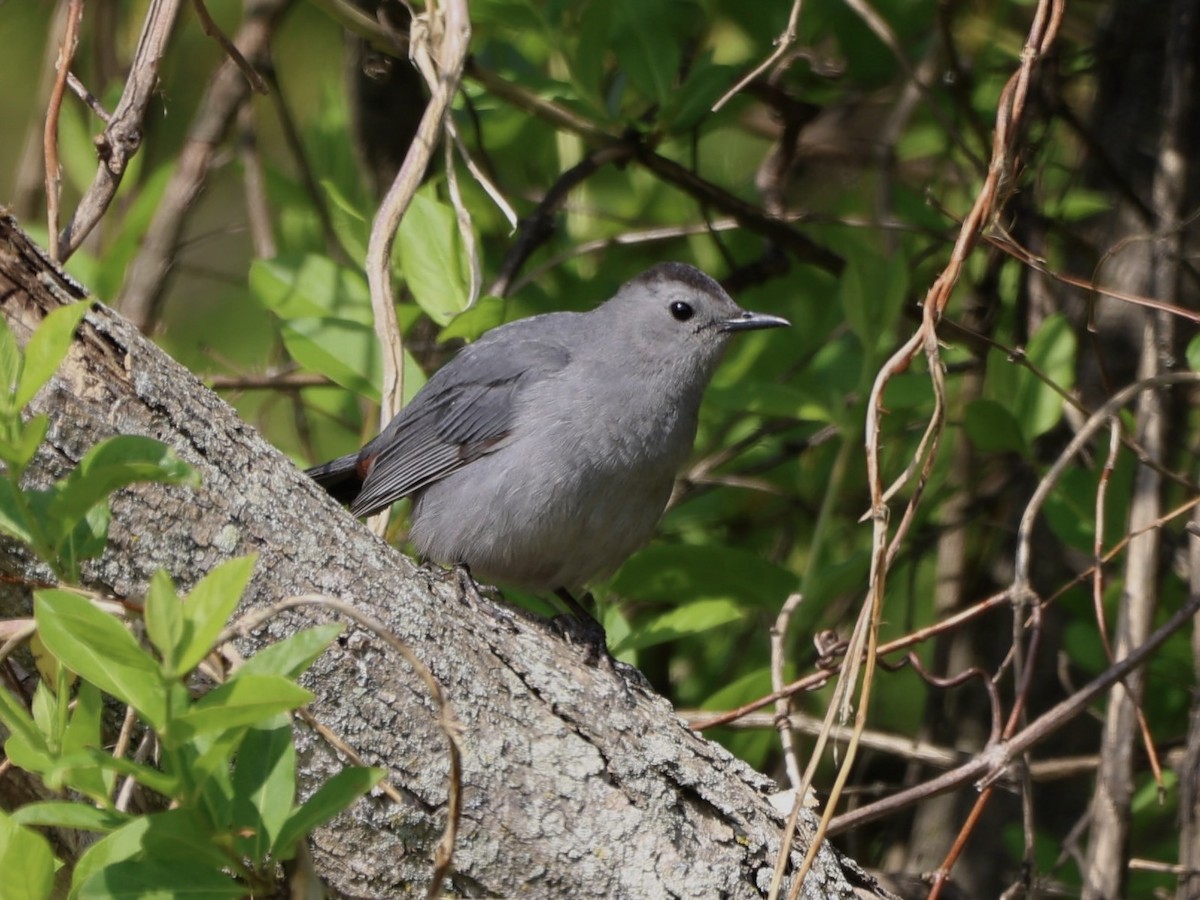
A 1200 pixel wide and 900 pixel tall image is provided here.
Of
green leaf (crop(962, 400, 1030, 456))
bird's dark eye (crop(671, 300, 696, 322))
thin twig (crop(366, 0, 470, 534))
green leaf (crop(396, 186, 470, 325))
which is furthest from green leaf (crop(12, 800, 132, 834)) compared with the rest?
bird's dark eye (crop(671, 300, 696, 322))

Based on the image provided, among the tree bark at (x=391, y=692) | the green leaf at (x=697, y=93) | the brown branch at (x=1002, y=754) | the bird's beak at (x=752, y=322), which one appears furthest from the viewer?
the bird's beak at (x=752, y=322)

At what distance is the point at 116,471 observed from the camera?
5.04 ft

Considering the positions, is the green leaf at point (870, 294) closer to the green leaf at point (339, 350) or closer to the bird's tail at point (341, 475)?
the green leaf at point (339, 350)

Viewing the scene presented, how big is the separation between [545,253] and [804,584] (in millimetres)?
1236

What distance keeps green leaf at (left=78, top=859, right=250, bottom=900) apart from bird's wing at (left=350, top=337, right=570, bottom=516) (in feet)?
6.08

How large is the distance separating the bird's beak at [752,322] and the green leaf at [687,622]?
2.59 ft

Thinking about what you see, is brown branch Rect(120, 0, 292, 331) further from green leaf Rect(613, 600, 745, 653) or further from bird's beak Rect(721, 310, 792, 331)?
green leaf Rect(613, 600, 745, 653)

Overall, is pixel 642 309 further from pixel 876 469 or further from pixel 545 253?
pixel 876 469

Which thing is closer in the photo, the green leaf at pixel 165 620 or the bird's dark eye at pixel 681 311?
the green leaf at pixel 165 620

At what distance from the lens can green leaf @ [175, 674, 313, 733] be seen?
1395 mm

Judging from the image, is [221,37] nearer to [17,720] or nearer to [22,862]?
[17,720]

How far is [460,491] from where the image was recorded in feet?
11.0

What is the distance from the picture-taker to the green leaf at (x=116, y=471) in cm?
154

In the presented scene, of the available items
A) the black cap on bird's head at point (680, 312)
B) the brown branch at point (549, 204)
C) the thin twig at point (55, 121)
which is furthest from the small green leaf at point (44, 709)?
the black cap on bird's head at point (680, 312)
